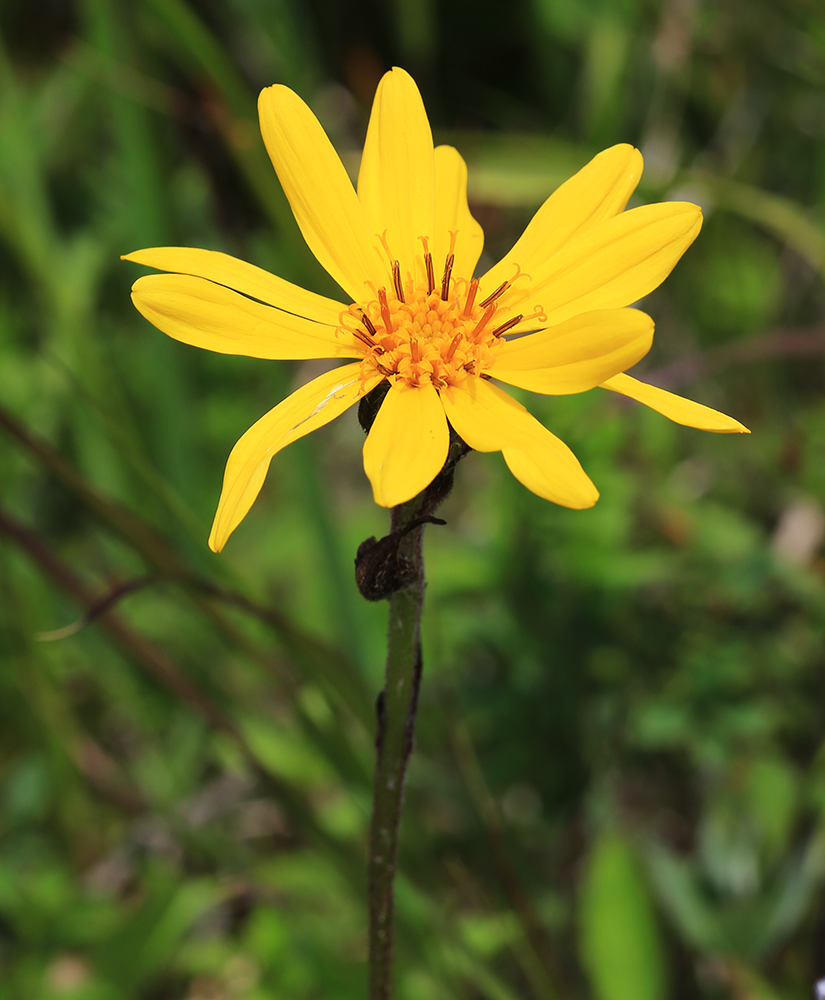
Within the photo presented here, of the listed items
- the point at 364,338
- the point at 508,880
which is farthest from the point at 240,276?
the point at 508,880

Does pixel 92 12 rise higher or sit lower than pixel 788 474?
higher

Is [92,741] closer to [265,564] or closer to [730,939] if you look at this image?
[265,564]

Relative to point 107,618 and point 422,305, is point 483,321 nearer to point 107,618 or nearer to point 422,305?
point 422,305

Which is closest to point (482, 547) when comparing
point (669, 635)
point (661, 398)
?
point (669, 635)

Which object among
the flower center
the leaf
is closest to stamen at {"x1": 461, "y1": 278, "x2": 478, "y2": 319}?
the flower center

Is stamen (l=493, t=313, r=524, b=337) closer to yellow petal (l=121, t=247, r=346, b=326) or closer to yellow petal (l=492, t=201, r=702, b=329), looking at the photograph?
yellow petal (l=492, t=201, r=702, b=329)
